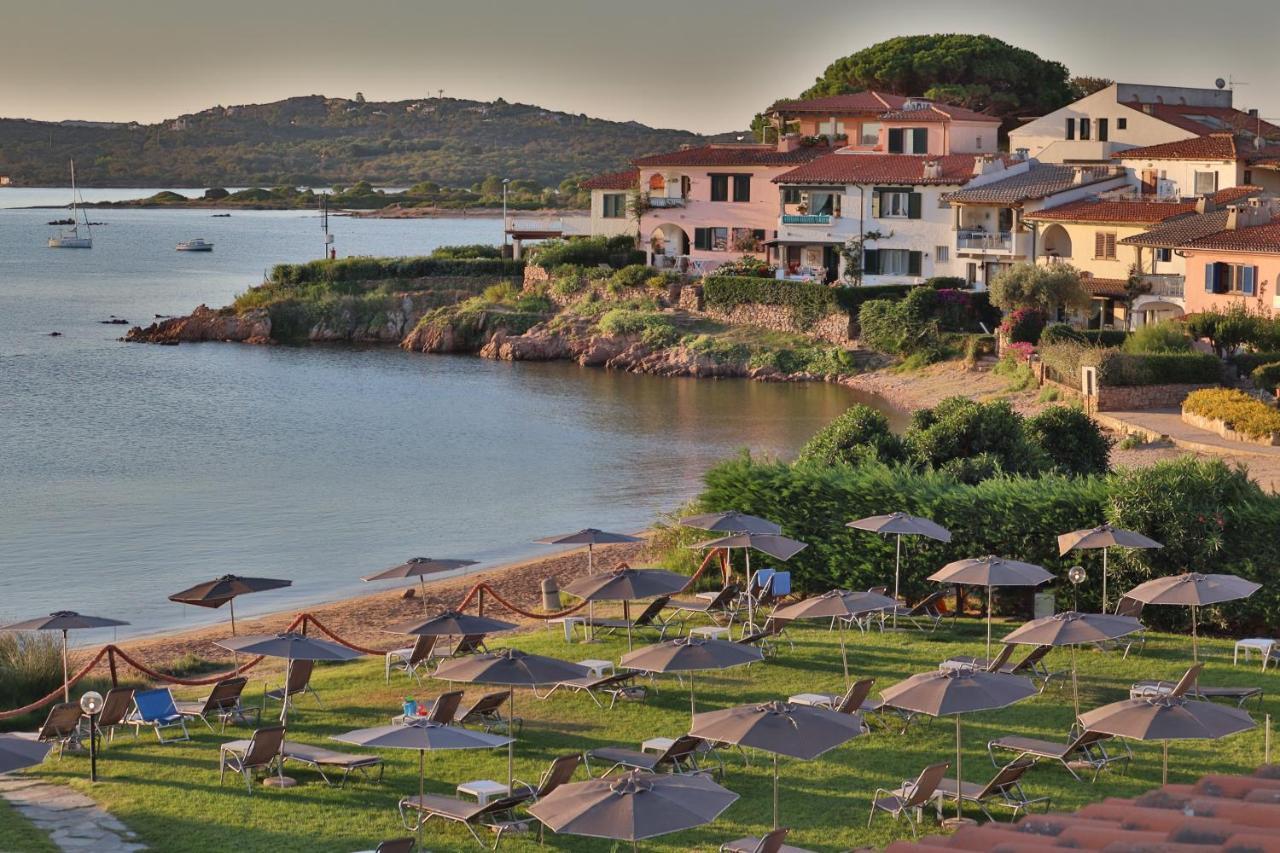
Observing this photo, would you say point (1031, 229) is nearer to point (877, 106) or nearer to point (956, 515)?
point (877, 106)

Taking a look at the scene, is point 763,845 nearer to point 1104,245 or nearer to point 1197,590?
point 1197,590

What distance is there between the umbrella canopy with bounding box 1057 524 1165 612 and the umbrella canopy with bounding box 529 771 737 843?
10.8m

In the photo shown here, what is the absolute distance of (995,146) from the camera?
8062 centimetres

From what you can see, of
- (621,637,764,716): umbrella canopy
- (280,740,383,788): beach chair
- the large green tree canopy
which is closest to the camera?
(280,740,383,788): beach chair

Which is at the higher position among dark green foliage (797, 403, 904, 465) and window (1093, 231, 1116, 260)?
window (1093, 231, 1116, 260)

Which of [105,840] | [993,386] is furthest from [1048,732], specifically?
[993,386]

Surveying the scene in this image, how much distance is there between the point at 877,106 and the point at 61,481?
48865 mm

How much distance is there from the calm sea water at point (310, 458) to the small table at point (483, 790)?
14.2 m

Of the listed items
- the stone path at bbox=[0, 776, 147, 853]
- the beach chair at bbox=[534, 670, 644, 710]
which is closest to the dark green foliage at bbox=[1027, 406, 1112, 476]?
the beach chair at bbox=[534, 670, 644, 710]

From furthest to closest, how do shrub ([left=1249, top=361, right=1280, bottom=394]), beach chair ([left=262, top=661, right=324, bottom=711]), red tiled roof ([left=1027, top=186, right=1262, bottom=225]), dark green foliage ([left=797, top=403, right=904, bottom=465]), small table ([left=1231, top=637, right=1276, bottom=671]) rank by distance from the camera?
red tiled roof ([left=1027, top=186, right=1262, bottom=225]) → shrub ([left=1249, top=361, right=1280, bottom=394]) → dark green foliage ([left=797, top=403, right=904, bottom=465]) → small table ([left=1231, top=637, right=1276, bottom=671]) → beach chair ([left=262, top=661, right=324, bottom=711])

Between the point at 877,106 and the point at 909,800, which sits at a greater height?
the point at 877,106

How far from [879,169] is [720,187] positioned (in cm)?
980

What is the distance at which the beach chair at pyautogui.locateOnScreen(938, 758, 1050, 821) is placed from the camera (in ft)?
57.8

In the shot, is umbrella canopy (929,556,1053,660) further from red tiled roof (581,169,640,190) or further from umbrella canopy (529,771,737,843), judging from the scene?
red tiled roof (581,169,640,190)
